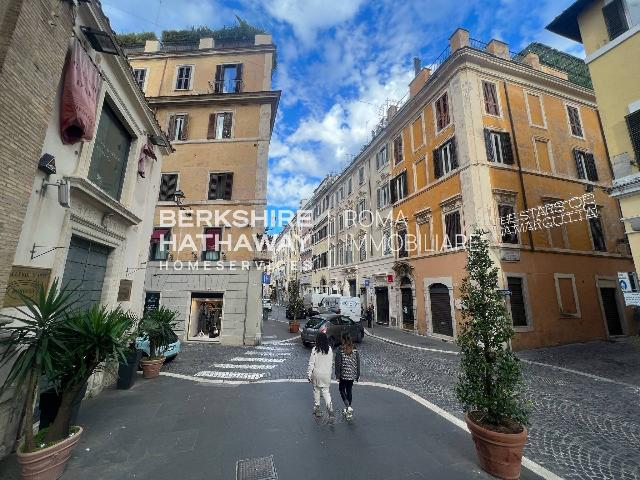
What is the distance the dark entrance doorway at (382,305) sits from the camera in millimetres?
22953

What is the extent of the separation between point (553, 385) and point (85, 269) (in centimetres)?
1314

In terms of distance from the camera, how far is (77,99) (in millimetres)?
5688

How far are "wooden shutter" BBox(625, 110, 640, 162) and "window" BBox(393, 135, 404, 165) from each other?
13342 mm

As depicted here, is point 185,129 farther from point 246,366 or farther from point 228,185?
point 246,366

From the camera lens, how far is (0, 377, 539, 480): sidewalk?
13.7 feet

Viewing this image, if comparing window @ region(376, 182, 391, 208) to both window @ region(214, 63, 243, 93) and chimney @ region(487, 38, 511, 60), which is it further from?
window @ region(214, 63, 243, 93)

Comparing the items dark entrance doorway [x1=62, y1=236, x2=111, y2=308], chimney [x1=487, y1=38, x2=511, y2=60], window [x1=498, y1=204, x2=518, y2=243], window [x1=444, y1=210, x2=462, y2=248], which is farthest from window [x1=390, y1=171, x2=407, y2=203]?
dark entrance doorway [x1=62, y1=236, x2=111, y2=308]

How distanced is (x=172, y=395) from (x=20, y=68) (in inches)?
279

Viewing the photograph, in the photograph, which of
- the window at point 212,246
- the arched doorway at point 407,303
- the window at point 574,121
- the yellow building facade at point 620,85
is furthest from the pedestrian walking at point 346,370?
the window at point 574,121

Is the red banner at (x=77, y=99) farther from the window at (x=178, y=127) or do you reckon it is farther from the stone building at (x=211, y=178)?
the window at (x=178, y=127)

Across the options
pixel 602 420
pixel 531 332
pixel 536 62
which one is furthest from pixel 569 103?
pixel 602 420

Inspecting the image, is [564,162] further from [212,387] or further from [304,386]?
[212,387]

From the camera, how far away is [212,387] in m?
7.93

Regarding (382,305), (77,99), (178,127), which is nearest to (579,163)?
(382,305)
